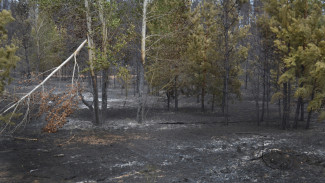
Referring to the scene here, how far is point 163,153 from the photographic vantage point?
1145 centimetres

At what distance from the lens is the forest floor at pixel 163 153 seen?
348 inches

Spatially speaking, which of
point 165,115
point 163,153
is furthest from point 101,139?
point 165,115

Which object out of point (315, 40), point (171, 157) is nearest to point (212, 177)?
point (171, 157)

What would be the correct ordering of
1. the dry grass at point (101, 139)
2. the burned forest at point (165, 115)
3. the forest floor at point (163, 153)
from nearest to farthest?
the forest floor at point (163, 153) → the burned forest at point (165, 115) → the dry grass at point (101, 139)

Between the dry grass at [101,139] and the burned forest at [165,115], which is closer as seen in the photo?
the burned forest at [165,115]

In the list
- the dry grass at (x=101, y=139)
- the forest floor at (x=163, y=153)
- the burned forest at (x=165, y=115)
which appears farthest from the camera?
the dry grass at (x=101, y=139)

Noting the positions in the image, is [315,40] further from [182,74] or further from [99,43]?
[99,43]

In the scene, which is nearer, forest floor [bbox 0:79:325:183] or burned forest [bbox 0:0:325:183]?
forest floor [bbox 0:79:325:183]

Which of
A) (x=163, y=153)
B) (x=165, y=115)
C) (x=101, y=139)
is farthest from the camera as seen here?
(x=165, y=115)

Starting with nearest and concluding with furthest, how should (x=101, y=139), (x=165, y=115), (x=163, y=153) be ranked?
(x=163, y=153), (x=101, y=139), (x=165, y=115)

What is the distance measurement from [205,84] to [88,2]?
10.7 metres

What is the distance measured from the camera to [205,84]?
22.6 metres

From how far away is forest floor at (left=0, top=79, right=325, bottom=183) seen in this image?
29.0 ft

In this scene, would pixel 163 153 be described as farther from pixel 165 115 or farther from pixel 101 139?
pixel 165 115
